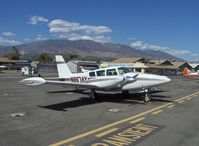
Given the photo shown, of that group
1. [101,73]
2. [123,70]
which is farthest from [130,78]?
[101,73]

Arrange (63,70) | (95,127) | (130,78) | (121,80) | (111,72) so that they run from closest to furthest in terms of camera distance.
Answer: (95,127) → (130,78) → (121,80) → (111,72) → (63,70)

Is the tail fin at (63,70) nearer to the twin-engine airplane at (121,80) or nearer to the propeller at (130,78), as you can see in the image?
the twin-engine airplane at (121,80)

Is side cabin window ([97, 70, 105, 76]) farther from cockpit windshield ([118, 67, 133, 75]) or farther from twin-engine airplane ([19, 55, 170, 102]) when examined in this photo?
cockpit windshield ([118, 67, 133, 75])

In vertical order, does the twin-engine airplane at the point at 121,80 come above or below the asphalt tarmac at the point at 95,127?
above

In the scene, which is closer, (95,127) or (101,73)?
(95,127)

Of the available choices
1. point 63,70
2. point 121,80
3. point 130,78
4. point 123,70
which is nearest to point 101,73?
point 123,70

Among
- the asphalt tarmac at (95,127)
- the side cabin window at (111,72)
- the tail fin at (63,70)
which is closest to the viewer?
the asphalt tarmac at (95,127)

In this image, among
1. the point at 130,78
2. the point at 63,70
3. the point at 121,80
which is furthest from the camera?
the point at 63,70

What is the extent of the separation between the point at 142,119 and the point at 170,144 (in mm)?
3757

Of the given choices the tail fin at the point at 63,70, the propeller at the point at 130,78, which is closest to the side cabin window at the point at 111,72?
the propeller at the point at 130,78

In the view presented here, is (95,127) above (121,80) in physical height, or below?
below

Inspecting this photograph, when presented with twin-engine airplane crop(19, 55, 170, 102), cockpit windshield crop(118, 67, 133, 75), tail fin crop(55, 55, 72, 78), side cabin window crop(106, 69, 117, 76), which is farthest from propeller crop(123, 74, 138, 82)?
tail fin crop(55, 55, 72, 78)

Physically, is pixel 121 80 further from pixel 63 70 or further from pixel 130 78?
pixel 63 70

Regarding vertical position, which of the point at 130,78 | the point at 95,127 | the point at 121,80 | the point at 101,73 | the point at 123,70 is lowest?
the point at 95,127
